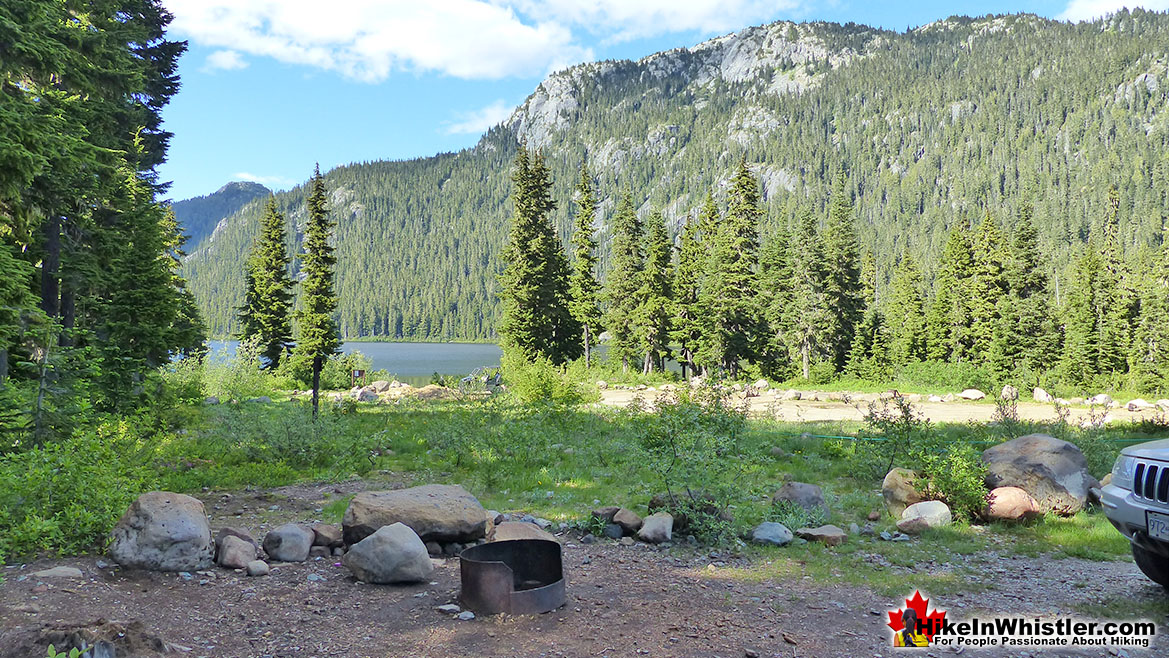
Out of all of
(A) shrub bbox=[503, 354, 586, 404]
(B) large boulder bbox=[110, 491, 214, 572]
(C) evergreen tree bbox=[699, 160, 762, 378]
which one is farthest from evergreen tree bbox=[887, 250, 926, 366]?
(B) large boulder bbox=[110, 491, 214, 572]

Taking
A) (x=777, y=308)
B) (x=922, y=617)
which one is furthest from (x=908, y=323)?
(x=922, y=617)

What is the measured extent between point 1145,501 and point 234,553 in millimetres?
7780

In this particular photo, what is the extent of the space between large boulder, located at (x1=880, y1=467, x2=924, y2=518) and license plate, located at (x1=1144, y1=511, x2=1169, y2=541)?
393 cm

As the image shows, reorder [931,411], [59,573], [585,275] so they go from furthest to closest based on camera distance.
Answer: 1. [585,275]
2. [931,411]
3. [59,573]

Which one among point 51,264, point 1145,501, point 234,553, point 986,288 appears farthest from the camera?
point 986,288

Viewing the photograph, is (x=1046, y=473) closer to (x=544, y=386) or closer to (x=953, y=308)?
(x=544, y=386)

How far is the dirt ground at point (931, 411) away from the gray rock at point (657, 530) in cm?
1199

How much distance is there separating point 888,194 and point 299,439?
179 m

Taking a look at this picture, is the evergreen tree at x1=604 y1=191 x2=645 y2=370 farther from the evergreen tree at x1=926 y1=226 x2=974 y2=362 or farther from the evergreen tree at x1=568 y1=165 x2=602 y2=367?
the evergreen tree at x1=926 y1=226 x2=974 y2=362

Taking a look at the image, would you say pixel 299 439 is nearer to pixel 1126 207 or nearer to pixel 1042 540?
pixel 1042 540

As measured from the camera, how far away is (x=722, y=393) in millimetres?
11617

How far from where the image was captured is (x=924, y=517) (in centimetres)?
795

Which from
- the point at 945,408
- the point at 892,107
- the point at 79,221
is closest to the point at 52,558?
the point at 79,221

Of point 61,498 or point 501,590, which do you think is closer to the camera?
point 501,590
